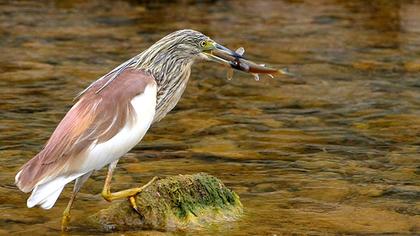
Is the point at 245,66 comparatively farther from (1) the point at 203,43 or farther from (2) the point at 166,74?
(2) the point at 166,74

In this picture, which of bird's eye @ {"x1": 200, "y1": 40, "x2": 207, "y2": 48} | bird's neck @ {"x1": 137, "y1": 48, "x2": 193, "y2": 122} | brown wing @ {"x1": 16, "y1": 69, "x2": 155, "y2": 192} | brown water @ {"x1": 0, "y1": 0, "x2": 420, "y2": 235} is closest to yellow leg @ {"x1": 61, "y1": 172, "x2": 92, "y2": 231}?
brown water @ {"x1": 0, "y1": 0, "x2": 420, "y2": 235}

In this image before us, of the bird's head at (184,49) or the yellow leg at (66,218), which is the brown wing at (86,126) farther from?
the yellow leg at (66,218)

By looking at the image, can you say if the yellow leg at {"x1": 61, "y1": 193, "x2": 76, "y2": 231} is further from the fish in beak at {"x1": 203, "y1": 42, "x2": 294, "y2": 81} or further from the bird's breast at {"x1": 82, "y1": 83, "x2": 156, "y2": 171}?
the fish in beak at {"x1": 203, "y1": 42, "x2": 294, "y2": 81}

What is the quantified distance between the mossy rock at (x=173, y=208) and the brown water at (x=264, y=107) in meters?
0.17

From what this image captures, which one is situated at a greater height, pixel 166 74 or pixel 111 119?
pixel 166 74

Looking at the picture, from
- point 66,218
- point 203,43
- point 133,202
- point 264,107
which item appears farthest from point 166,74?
point 264,107

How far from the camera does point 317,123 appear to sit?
10633 millimetres

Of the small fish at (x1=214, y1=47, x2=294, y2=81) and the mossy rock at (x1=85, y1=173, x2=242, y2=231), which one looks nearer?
the mossy rock at (x1=85, y1=173, x2=242, y2=231)

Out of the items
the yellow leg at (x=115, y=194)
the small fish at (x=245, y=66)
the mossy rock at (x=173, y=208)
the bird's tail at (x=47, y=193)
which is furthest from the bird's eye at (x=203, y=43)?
the bird's tail at (x=47, y=193)

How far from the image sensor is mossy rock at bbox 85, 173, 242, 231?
23.7 ft

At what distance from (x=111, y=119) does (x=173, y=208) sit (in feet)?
2.49

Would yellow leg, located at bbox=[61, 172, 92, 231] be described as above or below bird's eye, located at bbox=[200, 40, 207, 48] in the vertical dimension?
below

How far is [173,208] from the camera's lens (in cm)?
728

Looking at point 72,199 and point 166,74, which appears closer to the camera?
point 72,199
